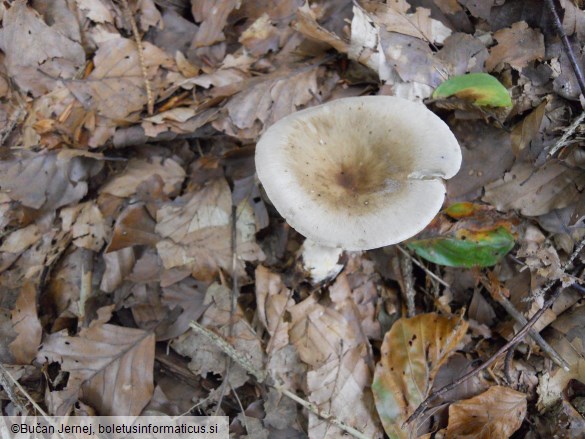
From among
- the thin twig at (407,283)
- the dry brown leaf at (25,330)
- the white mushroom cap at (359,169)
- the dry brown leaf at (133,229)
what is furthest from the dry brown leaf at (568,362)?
the dry brown leaf at (25,330)

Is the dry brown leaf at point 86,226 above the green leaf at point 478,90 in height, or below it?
below

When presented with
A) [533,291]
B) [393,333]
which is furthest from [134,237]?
[533,291]

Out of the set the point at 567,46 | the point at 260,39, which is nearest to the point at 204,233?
the point at 260,39

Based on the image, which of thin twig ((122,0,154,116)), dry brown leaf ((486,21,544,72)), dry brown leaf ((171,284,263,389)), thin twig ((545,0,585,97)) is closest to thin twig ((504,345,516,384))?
dry brown leaf ((171,284,263,389))

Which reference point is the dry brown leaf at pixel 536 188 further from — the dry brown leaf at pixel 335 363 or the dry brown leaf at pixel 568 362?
the dry brown leaf at pixel 335 363

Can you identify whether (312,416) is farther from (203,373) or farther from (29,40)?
(29,40)
